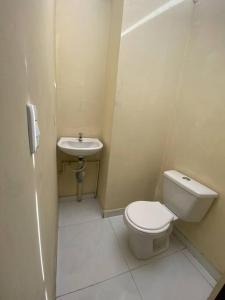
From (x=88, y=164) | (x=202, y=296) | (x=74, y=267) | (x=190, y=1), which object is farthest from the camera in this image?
(x=88, y=164)

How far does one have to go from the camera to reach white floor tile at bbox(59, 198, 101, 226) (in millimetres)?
1854

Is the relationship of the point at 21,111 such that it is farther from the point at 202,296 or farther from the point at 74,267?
the point at 202,296

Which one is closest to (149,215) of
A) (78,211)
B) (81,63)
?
(78,211)

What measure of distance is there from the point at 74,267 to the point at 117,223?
25.0 inches

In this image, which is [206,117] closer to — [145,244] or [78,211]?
[145,244]

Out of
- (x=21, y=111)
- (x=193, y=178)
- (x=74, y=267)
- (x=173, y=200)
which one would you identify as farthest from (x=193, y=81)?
(x=74, y=267)

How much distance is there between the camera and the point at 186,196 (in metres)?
1.44

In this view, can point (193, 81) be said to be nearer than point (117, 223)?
Yes

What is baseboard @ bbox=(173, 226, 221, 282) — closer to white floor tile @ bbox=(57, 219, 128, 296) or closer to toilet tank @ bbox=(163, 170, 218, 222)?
toilet tank @ bbox=(163, 170, 218, 222)

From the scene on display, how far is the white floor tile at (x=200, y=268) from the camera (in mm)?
1386

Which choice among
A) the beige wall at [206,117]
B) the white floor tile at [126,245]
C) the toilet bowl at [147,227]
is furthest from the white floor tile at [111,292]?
the beige wall at [206,117]

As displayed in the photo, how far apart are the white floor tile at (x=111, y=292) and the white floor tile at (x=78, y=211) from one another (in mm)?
669

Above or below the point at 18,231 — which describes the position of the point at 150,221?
below

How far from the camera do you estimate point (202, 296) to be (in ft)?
4.21
